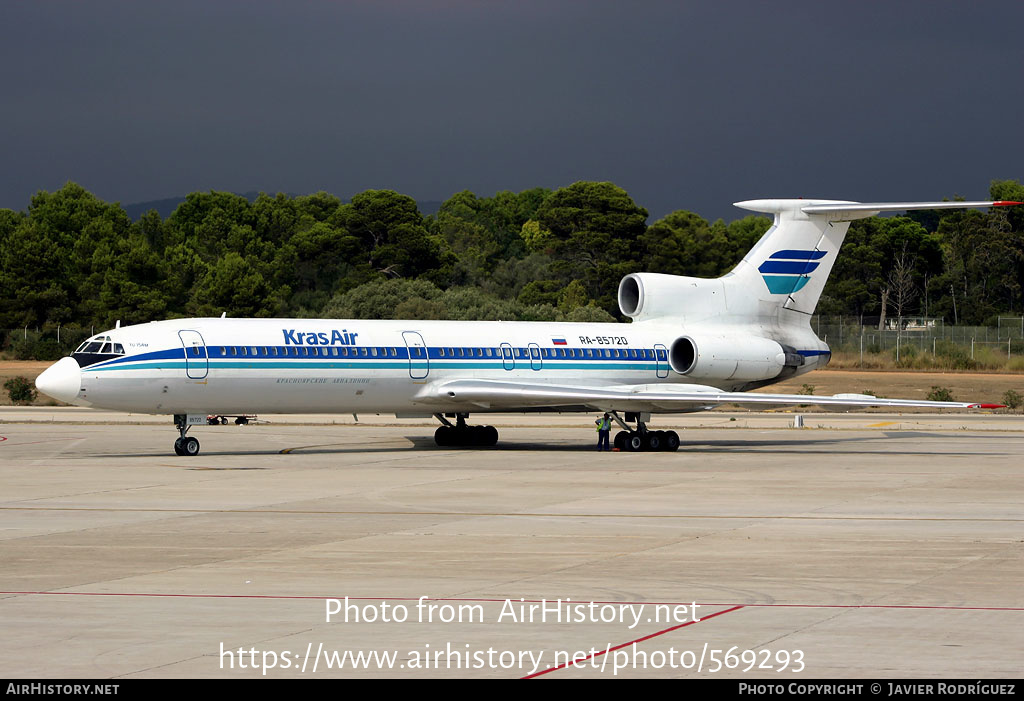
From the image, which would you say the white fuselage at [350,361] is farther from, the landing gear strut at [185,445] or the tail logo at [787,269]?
the tail logo at [787,269]

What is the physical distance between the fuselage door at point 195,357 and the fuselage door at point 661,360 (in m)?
12.8

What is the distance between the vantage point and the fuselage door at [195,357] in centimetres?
2875

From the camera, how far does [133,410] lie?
28.5m

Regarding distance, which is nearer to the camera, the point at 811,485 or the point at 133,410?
the point at 811,485

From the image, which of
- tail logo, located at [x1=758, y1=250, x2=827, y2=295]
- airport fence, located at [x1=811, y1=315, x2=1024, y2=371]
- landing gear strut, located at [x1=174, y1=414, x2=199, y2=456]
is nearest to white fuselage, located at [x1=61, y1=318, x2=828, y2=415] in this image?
landing gear strut, located at [x1=174, y1=414, x2=199, y2=456]

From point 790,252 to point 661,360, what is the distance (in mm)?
5087

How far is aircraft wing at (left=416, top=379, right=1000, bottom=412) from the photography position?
31219mm

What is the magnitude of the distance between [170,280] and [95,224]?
14.7m

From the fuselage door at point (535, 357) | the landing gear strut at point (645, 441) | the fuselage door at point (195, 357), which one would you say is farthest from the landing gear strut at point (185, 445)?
the landing gear strut at point (645, 441)

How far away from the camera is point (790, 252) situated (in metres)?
36.2

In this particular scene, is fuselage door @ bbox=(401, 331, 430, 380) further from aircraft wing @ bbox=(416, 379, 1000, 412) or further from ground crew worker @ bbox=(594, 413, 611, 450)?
ground crew worker @ bbox=(594, 413, 611, 450)

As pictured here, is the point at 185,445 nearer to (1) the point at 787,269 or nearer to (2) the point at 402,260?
(1) the point at 787,269
